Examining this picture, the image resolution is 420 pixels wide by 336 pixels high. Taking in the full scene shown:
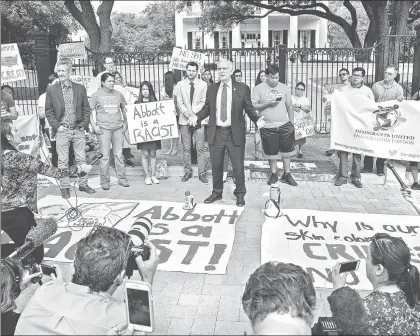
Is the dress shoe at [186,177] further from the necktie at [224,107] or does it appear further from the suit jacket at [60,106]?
the suit jacket at [60,106]

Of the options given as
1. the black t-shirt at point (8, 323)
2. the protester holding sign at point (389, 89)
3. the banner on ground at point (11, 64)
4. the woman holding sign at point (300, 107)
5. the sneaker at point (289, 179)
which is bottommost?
the sneaker at point (289, 179)

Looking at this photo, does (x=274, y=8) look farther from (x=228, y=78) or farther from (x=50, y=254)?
(x=50, y=254)

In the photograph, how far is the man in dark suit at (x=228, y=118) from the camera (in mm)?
7254

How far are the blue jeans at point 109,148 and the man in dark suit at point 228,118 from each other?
1.56 metres

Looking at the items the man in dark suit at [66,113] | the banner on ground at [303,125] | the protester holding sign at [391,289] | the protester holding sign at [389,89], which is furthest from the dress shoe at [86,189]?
the protester holding sign at [391,289]

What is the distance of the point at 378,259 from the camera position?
114 inches

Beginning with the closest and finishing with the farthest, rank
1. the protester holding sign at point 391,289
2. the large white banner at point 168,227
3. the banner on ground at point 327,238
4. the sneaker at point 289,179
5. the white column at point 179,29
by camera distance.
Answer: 1. the protester holding sign at point 391,289
2. the banner on ground at point 327,238
3. the large white banner at point 168,227
4. the sneaker at point 289,179
5. the white column at point 179,29

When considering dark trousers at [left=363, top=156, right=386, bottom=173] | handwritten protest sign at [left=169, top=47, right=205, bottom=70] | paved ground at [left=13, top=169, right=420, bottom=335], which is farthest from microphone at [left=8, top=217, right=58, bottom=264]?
handwritten protest sign at [left=169, top=47, right=205, bottom=70]

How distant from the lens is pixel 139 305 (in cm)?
227

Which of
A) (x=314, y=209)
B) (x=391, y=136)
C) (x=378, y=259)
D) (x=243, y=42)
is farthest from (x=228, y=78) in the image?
(x=243, y=42)

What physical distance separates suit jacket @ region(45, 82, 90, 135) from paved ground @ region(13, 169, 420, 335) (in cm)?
126

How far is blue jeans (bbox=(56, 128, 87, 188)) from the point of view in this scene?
7616mm

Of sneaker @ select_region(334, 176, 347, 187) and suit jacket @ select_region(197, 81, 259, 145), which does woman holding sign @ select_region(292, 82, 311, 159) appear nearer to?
sneaker @ select_region(334, 176, 347, 187)

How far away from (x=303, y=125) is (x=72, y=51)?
204 inches
